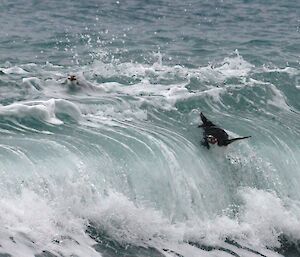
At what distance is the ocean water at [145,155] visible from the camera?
1038 centimetres

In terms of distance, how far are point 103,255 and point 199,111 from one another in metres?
6.51

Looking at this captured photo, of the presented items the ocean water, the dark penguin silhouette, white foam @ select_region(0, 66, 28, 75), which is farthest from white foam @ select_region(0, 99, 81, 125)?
white foam @ select_region(0, 66, 28, 75)

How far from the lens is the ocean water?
10375 mm

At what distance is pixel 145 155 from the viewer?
497 inches

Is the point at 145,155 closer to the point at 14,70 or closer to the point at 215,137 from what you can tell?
the point at 215,137

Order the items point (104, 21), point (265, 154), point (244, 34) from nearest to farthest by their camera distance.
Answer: point (265, 154) → point (244, 34) → point (104, 21)

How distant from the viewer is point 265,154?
14.0 meters

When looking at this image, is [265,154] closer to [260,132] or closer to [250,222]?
[260,132]

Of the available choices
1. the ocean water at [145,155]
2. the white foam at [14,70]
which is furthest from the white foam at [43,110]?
the white foam at [14,70]

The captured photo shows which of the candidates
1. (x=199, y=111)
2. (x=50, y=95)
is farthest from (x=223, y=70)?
(x=50, y=95)

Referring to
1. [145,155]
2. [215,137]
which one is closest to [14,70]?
[145,155]

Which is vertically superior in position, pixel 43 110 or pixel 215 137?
pixel 43 110

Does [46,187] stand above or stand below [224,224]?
above

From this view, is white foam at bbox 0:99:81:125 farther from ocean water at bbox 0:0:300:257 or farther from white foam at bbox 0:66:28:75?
white foam at bbox 0:66:28:75
